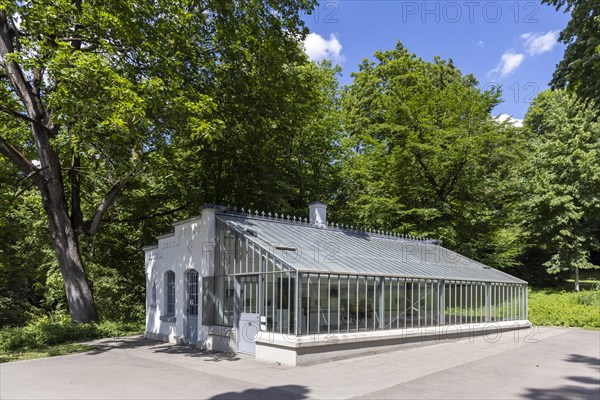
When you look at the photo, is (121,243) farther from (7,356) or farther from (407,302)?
(407,302)

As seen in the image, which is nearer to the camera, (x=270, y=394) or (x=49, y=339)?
(x=270, y=394)

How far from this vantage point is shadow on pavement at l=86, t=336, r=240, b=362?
43.4 feet

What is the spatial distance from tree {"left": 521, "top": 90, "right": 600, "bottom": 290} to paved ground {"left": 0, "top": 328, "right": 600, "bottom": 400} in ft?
61.9

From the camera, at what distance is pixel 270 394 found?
28.8 feet

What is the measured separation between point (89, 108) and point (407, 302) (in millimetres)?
11282

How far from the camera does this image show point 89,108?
12195 mm

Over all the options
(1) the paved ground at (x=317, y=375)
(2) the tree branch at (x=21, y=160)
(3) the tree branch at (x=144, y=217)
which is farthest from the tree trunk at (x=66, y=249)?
(3) the tree branch at (x=144, y=217)

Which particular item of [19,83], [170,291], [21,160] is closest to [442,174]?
[170,291]

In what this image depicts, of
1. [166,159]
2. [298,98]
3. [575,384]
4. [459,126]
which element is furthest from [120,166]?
[459,126]

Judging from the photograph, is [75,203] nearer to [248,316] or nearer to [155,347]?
[155,347]

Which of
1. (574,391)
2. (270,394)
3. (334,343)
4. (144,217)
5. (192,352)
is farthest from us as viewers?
(144,217)

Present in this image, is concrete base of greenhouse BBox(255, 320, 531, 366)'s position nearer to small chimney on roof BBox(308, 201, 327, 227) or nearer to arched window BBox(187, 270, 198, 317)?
arched window BBox(187, 270, 198, 317)

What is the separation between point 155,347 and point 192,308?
1704mm

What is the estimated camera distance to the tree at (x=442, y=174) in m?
26.5
